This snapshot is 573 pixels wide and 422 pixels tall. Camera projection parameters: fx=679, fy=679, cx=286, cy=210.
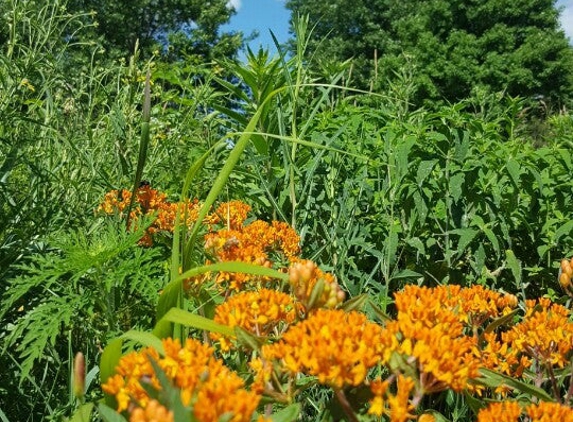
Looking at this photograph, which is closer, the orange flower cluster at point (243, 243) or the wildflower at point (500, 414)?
the wildflower at point (500, 414)

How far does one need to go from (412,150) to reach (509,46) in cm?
2584

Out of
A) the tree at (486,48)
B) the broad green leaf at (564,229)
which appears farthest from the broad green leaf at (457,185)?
the tree at (486,48)

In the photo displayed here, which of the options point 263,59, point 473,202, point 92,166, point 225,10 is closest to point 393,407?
point 92,166

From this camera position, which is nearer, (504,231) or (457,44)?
(504,231)

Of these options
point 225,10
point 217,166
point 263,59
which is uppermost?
point 225,10

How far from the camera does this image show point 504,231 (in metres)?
2.24

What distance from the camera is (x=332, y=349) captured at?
0.77 metres

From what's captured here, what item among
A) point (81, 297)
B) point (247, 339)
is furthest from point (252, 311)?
point (81, 297)

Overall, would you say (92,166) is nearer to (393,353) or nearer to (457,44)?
(393,353)

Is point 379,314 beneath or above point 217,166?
beneath

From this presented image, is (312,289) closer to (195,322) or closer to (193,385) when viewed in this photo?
(195,322)

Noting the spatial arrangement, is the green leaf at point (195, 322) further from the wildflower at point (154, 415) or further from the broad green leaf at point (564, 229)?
the broad green leaf at point (564, 229)

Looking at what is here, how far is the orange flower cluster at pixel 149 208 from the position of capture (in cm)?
175

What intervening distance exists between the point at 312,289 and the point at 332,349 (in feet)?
0.79
